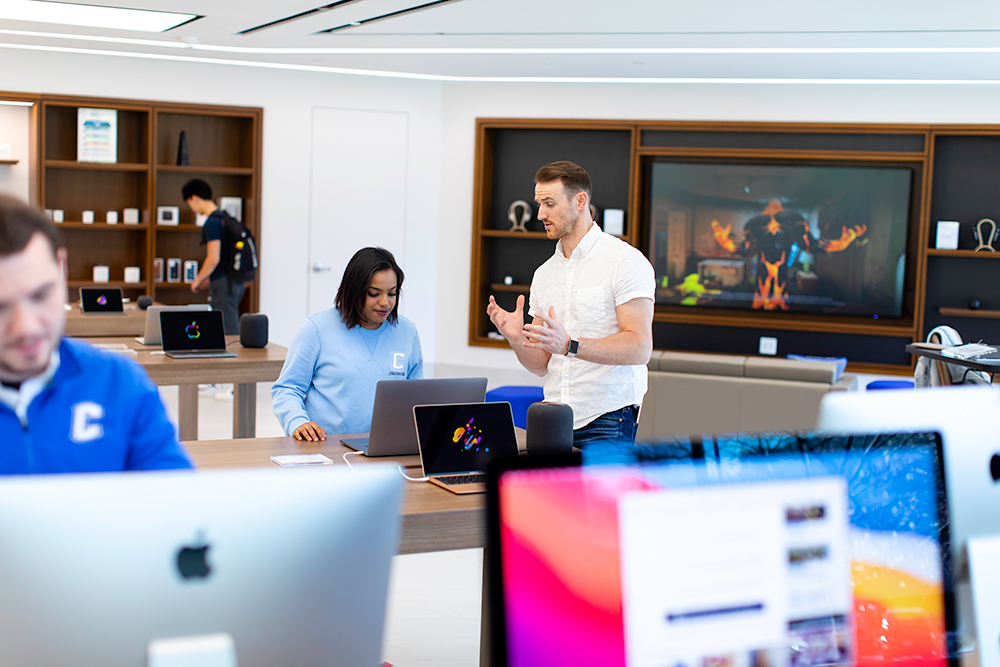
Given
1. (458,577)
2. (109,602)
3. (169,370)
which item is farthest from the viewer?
(169,370)

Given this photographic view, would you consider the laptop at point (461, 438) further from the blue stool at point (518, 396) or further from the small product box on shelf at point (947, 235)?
the small product box on shelf at point (947, 235)

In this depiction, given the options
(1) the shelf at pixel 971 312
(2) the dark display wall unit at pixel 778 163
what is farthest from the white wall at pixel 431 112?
(1) the shelf at pixel 971 312

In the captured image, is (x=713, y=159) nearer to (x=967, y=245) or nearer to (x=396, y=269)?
(x=967, y=245)

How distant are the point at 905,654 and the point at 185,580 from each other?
80 centimetres

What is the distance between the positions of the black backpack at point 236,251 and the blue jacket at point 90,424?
582 centimetres

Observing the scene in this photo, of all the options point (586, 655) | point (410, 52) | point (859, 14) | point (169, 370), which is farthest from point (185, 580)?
point (410, 52)

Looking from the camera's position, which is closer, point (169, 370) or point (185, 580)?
point (185, 580)

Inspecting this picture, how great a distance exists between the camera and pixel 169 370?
12.9ft

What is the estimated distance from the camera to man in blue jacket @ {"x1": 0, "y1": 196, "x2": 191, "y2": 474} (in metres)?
1.20

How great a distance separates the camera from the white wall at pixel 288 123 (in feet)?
25.4

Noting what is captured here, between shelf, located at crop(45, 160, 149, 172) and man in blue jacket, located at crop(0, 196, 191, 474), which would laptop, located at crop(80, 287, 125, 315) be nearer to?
shelf, located at crop(45, 160, 149, 172)

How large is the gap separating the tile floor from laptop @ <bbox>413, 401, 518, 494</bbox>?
397 mm

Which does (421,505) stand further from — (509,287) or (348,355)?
(509,287)

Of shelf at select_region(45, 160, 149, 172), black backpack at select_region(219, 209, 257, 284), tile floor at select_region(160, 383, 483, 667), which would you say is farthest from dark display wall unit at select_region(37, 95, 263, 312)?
tile floor at select_region(160, 383, 483, 667)
